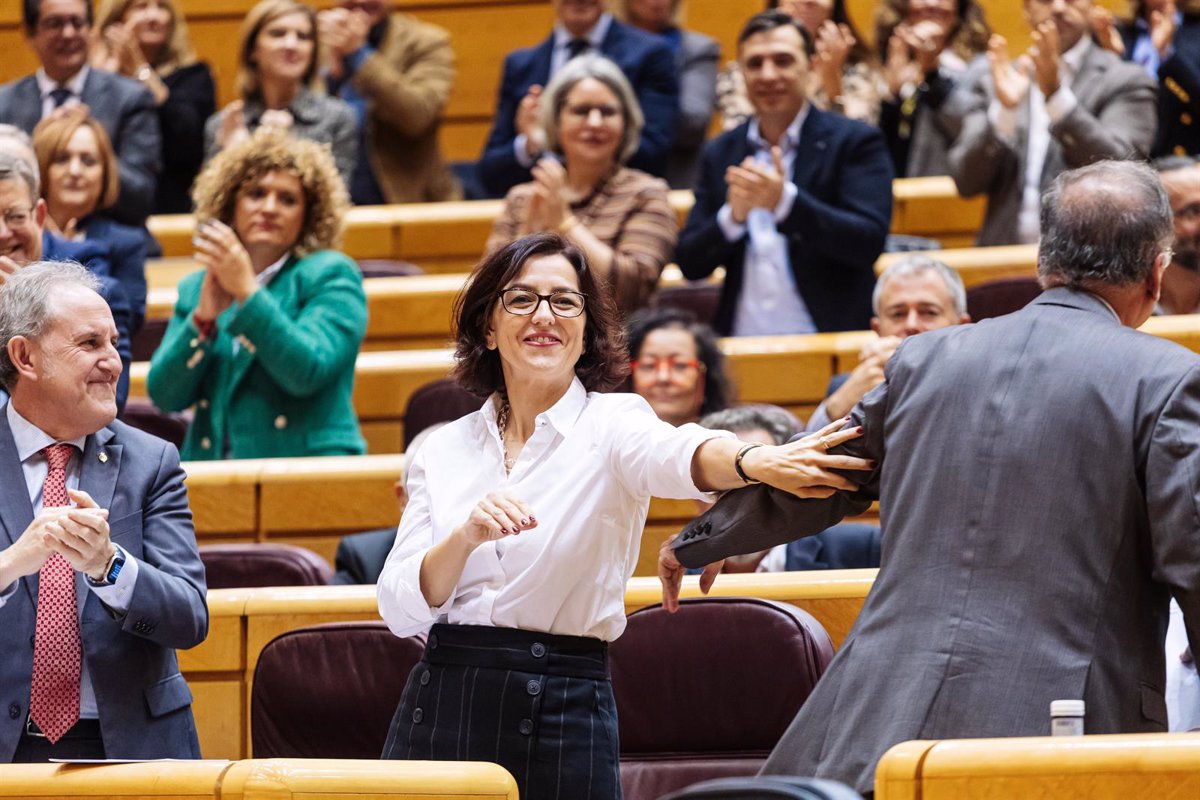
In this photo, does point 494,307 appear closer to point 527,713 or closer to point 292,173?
point 527,713

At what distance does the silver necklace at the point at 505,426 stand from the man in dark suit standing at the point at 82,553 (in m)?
0.42

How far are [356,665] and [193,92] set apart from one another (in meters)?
3.32

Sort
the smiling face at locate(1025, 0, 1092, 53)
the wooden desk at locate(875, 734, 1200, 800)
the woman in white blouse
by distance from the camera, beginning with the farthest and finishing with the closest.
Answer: the smiling face at locate(1025, 0, 1092, 53)
the woman in white blouse
the wooden desk at locate(875, 734, 1200, 800)

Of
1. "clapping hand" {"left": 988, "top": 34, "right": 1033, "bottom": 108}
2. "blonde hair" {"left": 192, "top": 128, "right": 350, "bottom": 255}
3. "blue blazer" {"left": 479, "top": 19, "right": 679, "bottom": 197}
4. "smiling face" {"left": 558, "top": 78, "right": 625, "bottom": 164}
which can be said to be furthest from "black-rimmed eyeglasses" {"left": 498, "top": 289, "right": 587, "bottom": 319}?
"blue blazer" {"left": 479, "top": 19, "right": 679, "bottom": 197}

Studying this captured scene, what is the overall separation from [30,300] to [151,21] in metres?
3.49

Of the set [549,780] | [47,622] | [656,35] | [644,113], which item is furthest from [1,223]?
[656,35]

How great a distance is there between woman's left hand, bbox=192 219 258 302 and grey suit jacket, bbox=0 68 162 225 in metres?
1.49

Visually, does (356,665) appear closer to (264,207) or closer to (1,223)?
(1,223)

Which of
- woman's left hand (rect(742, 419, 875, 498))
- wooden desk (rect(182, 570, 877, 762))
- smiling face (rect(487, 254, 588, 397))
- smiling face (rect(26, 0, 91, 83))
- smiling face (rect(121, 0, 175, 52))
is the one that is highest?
smiling face (rect(121, 0, 175, 52))

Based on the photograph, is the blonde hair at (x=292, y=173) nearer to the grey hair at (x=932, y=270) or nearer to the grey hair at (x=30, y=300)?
the grey hair at (x=932, y=270)

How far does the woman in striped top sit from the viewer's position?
3.77m

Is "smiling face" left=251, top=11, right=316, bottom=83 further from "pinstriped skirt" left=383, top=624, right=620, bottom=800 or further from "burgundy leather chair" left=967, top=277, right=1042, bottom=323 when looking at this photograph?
"pinstriped skirt" left=383, top=624, right=620, bottom=800

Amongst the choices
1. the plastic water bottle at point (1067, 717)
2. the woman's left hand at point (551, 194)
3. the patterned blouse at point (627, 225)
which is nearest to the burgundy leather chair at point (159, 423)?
the patterned blouse at point (627, 225)

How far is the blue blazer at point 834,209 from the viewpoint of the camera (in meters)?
3.91
